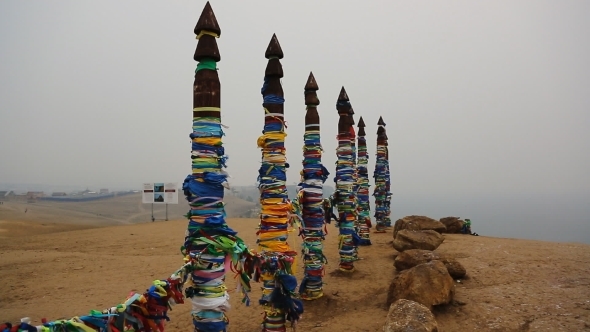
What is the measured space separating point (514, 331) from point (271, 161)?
4.19 m

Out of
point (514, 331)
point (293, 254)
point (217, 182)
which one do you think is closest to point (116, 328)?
point (217, 182)

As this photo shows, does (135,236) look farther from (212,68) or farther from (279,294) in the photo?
(212,68)

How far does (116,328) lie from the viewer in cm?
250

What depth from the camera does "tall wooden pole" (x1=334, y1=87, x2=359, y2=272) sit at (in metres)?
8.56

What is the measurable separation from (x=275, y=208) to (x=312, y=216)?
2029 mm

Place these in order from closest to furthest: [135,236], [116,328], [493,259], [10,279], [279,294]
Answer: [116,328] < [279,294] < [493,259] < [10,279] < [135,236]

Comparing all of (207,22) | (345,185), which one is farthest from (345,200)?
(207,22)

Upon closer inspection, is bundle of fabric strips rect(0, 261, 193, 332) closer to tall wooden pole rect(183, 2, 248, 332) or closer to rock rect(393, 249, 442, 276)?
tall wooden pole rect(183, 2, 248, 332)

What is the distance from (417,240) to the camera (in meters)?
9.56

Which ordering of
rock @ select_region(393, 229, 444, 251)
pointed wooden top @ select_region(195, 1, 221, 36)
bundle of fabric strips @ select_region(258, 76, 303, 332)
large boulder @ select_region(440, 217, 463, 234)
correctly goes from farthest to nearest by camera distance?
large boulder @ select_region(440, 217, 463, 234) < rock @ select_region(393, 229, 444, 251) < bundle of fabric strips @ select_region(258, 76, 303, 332) < pointed wooden top @ select_region(195, 1, 221, 36)

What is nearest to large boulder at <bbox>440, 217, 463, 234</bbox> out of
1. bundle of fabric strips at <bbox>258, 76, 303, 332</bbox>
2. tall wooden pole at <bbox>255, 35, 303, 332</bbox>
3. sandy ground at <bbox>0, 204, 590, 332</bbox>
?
sandy ground at <bbox>0, 204, 590, 332</bbox>

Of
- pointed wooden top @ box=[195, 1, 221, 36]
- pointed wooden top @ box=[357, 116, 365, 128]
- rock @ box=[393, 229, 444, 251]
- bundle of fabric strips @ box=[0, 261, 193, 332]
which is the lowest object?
rock @ box=[393, 229, 444, 251]

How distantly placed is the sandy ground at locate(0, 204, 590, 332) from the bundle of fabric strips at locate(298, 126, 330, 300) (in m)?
0.33

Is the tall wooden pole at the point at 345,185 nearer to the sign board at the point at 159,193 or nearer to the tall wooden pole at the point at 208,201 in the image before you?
the tall wooden pole at the point at 208,201
